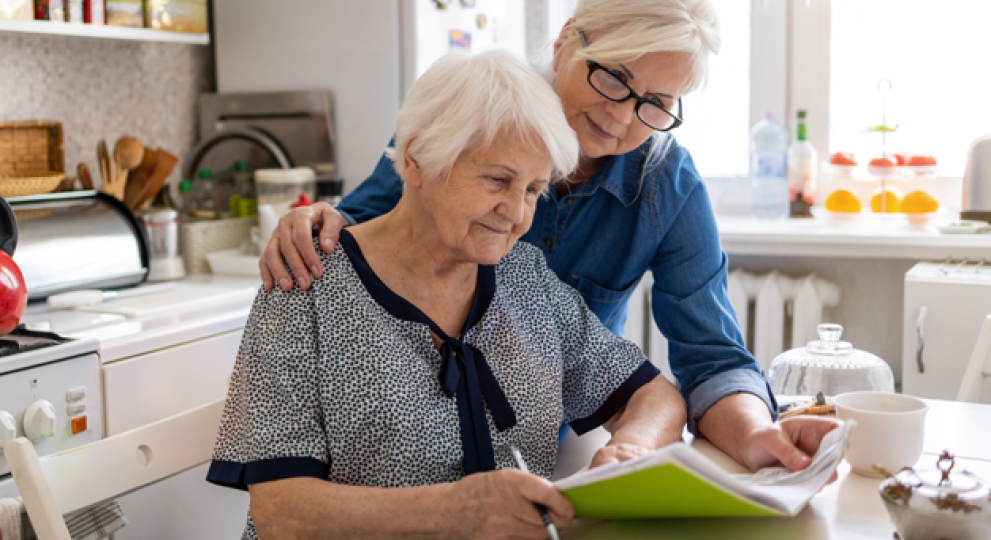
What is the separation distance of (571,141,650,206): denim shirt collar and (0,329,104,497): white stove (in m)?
0.98

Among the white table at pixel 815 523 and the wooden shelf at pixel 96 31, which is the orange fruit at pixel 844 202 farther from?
the wooden shelf at pixel 96 31

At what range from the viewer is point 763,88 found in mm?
2797

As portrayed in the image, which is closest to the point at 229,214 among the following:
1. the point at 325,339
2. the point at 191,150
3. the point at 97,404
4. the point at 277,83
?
the point at 191,150

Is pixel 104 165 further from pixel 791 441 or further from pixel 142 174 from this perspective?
pixel 791 441

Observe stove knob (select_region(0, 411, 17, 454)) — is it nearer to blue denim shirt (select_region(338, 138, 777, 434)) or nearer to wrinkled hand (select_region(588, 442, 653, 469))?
blue denim shirt (select_region(338, 138, 777, 434))

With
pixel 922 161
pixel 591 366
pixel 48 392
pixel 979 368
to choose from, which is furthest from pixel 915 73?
pixel 48 392

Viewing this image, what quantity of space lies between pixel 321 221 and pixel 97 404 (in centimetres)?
80

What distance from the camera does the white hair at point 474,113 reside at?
1.05m

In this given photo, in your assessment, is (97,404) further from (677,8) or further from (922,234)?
(922,234)

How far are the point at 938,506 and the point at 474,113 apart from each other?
62 cm

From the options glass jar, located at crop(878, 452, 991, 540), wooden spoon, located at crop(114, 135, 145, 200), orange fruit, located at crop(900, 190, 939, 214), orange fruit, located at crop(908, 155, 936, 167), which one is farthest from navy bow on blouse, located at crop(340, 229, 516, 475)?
orange fruit, located at crop(908, 155, 936, 167)

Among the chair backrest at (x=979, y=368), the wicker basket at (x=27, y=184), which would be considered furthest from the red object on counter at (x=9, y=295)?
the chair backrest at (x=979, y=368)

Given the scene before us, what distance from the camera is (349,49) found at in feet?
8.30

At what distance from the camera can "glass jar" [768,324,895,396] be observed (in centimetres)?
151
